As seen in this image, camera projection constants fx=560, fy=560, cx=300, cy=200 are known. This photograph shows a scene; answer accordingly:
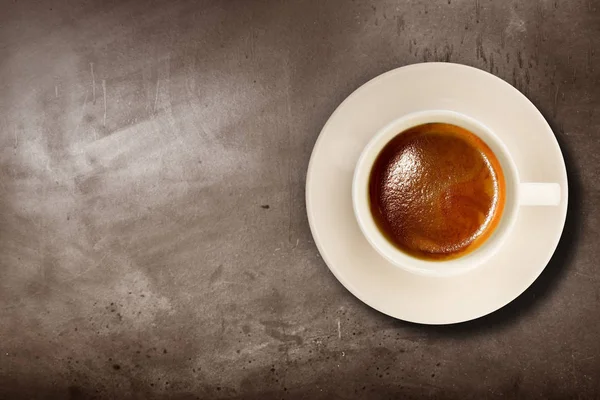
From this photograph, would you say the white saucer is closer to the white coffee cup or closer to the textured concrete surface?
the white coffee cup

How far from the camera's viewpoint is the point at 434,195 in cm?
108

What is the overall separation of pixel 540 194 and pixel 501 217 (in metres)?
0.08

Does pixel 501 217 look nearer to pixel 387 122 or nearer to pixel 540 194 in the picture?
pixel 540 194

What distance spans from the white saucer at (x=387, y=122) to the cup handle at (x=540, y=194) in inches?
1.2

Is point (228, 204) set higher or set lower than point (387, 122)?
lower

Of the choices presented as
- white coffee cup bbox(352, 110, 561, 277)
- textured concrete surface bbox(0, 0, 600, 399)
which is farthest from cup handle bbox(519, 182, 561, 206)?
textured concrete surface bbox(0, 0, 600, 399)

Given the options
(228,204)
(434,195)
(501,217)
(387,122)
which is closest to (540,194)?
(501,217)

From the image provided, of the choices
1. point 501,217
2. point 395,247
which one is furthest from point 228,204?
point 501,217

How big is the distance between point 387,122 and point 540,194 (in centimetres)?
31

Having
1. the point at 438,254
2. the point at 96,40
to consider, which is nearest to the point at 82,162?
the point at 96,40

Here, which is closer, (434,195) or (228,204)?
(434,195)

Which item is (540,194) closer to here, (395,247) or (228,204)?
(395,247)

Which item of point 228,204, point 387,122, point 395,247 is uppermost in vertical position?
point 387,122

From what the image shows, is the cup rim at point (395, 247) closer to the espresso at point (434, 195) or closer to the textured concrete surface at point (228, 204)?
the espresso at point (434, 195)
